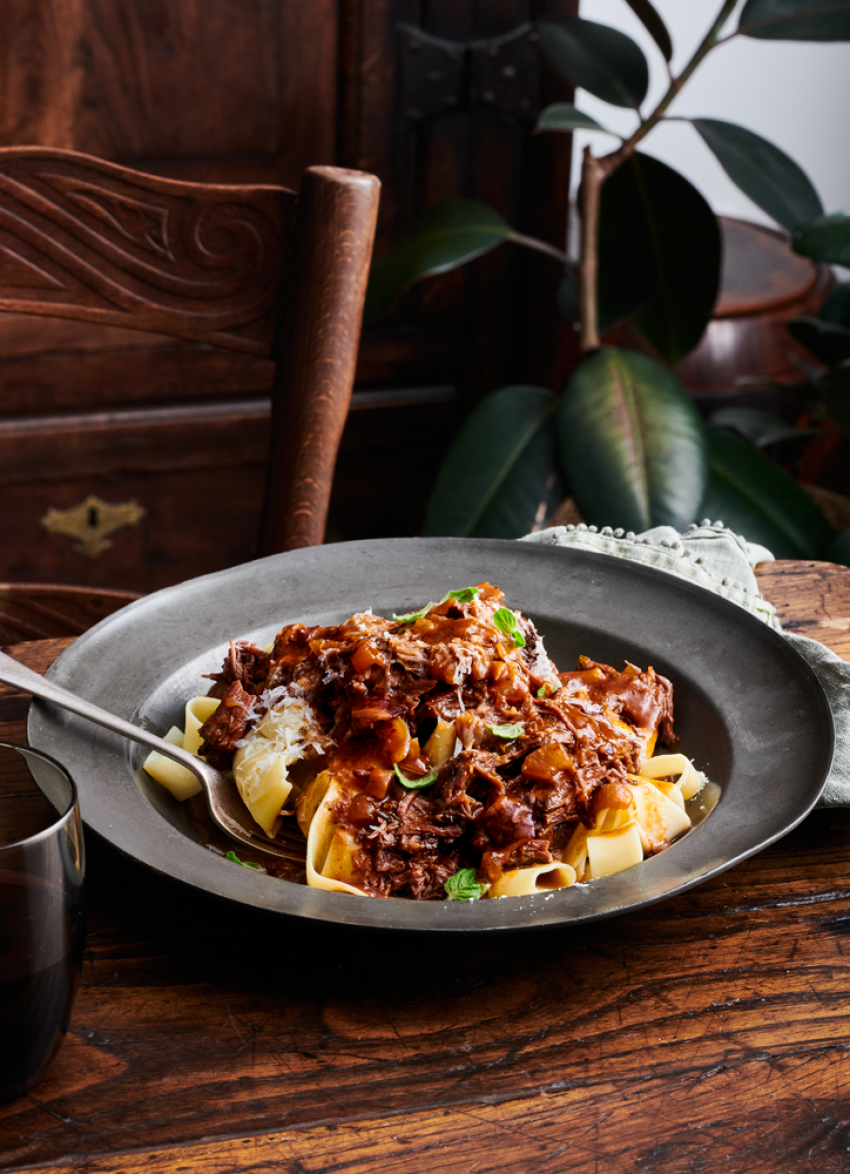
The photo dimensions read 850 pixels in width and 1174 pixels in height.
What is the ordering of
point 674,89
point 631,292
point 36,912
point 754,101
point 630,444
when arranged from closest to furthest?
point 36,912 < point 630,444 < point 674,89 < point 631,292 < point 754,101

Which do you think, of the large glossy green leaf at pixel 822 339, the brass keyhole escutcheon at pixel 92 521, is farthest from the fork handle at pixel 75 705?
the large glossy green leaf at pixel 822 339

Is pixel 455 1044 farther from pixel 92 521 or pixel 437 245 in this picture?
pixel 92 521

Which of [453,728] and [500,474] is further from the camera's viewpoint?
[500,474]

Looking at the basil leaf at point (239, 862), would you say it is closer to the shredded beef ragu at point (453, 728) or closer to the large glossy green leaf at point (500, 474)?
the shredded beef ragu at point (453, 728)

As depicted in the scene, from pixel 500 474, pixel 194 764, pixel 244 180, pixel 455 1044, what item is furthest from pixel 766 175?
pixel 455 1044

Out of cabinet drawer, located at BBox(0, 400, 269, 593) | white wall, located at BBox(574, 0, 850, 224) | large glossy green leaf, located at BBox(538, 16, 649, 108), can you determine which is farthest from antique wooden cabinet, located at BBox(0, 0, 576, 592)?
white wall, located at BBox(574, 0, 850, 224)

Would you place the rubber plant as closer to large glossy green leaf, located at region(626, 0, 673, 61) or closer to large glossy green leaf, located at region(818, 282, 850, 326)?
large glossy green leaf, located at region(626, 0, 673, 61)
